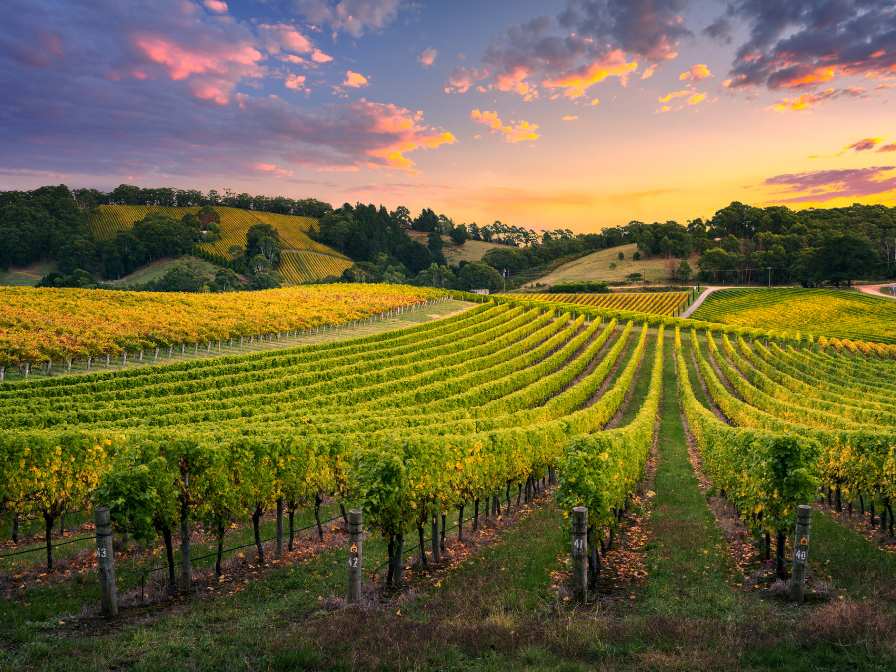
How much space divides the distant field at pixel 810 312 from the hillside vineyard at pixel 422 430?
2458 centimetres

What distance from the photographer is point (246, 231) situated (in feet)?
591

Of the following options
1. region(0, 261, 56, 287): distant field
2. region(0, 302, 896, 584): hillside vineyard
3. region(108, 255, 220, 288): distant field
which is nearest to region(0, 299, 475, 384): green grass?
region(0, 302, 896, 584): hillside vineyard

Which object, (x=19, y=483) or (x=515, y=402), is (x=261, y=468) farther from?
(x=515, y=402)

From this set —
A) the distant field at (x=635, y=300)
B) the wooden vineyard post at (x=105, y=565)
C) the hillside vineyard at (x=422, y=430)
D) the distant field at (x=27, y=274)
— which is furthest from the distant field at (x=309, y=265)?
the wooden vineyard post at (x=105, y=565)

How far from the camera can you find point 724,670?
7.00 meters

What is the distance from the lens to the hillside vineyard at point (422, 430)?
12.9 m

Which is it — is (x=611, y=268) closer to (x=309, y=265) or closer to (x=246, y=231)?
(x=309, y=265)

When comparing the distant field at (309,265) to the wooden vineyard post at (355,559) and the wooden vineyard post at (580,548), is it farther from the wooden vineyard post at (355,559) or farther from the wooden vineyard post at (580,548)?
the wooden vineyard post at (580,548)

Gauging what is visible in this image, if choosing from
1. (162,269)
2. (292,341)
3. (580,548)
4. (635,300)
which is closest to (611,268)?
(635,300)

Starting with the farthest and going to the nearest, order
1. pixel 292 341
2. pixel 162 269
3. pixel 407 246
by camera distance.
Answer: pixel 407 246
pixel 162 269
pixel 292 341

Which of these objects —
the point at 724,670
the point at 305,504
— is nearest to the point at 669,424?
the point at 305,504

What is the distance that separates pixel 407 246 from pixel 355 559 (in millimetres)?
191073

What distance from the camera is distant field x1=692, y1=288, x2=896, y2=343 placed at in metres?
87.3

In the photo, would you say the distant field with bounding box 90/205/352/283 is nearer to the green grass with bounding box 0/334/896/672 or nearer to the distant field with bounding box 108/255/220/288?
the distant field with bounding box 108/255/220/288
